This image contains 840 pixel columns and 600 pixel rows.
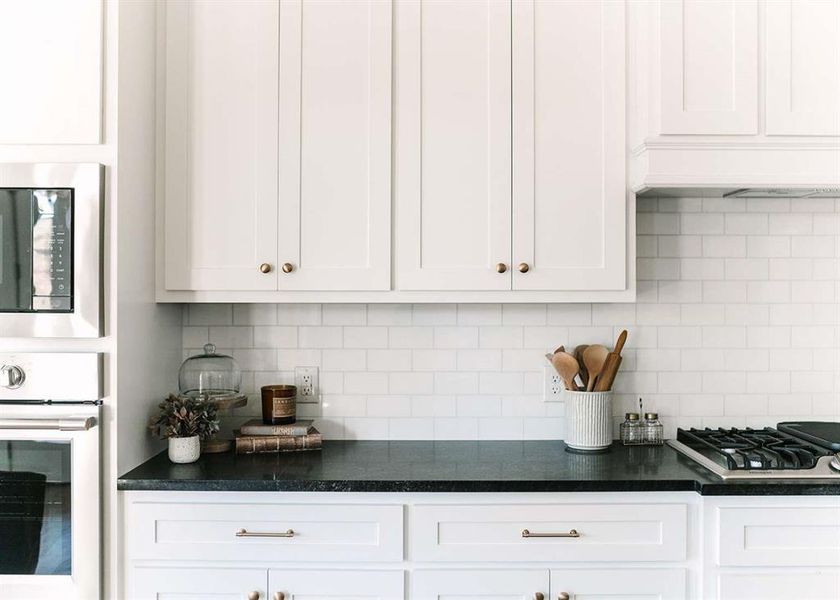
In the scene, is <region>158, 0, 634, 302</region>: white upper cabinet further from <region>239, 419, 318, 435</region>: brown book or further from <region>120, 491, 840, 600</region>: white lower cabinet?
<region>120, 491, 840, 600</region>: white lower cabinet

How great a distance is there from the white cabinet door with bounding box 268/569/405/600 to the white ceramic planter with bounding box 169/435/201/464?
43cm

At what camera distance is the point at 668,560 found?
1853 mm

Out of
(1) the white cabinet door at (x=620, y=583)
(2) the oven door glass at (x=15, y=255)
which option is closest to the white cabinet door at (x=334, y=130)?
(2) the oven door glass at (x=15, y=255)

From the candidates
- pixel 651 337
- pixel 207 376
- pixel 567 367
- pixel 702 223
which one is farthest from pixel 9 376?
pixel 702 223

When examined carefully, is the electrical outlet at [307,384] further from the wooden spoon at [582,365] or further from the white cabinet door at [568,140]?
the wooden spoon at [582,365]

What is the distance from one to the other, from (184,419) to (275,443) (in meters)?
0.31

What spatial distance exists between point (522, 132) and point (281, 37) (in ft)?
2.59

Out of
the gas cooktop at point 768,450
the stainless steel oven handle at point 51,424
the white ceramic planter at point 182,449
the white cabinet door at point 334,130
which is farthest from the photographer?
the white cabinet door at point 334,130

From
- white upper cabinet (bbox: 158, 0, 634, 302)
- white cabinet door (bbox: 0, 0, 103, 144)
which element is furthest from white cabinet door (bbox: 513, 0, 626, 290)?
white cabinet door (bbox: 0, 0, 103, 144)

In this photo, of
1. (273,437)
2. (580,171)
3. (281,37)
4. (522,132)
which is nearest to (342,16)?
(281,37)

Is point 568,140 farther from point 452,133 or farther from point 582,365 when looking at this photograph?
point 582,365

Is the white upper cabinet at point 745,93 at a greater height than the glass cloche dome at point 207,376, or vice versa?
the white upper cabinet at point 745,93

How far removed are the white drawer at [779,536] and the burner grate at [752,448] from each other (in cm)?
12

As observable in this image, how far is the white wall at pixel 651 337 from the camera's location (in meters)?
2.42
